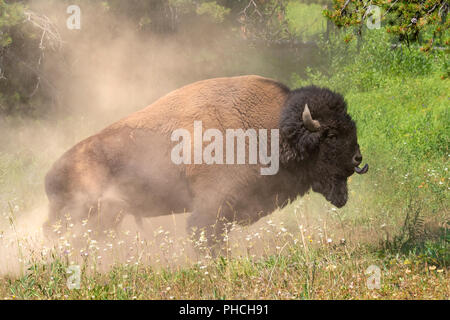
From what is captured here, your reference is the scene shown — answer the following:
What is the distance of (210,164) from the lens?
5344 millimetres

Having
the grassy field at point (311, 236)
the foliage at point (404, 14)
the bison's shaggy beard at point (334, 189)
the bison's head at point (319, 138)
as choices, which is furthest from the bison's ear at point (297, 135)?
Answer: the foliage at point (404, 14)

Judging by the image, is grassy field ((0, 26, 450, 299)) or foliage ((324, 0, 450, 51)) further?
foliage ((324, 0, 450, 51))

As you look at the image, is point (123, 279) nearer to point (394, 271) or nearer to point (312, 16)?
point (394, 271)

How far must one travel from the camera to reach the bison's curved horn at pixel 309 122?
5289 mm

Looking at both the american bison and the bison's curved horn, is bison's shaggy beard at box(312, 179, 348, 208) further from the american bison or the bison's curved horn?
the bison's curved horn

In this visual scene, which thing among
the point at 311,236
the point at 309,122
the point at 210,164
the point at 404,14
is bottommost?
the point at 311,236

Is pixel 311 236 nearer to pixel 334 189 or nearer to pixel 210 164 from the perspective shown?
pixel 334 189

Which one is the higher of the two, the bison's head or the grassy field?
the bison's head

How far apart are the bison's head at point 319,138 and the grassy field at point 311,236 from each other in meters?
0.46

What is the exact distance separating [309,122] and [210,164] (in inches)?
41.3

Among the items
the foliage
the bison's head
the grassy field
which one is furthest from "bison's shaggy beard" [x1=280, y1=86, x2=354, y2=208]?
the foliage

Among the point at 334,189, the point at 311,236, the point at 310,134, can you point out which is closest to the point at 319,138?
the point at 310,134

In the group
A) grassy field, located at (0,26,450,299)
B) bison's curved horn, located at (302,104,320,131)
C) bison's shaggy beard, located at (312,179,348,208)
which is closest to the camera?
grassy field, located at (0,26,450,299)

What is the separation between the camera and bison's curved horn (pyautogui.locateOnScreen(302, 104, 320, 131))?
17.4 ft
